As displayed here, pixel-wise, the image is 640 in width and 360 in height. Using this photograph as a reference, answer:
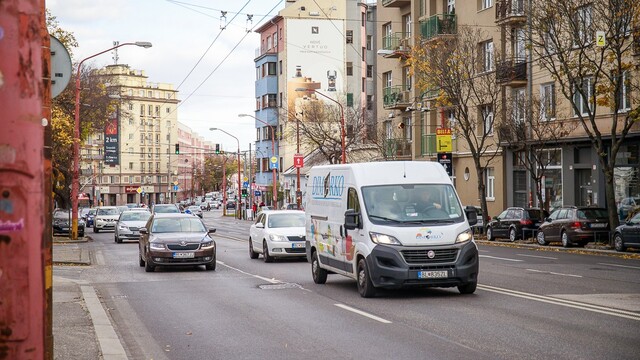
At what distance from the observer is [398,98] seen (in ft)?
192

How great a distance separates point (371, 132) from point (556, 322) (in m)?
51.7

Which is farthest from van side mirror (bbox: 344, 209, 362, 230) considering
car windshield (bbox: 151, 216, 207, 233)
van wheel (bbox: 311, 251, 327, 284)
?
car windshield (bbox: 151, 216, 207, 233)

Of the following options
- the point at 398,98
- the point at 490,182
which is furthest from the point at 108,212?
the point at 490,182

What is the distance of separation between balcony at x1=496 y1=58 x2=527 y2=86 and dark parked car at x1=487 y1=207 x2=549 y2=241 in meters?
7.27

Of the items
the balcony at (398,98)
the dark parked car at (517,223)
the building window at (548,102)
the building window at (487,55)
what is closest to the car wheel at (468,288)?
the dark parked car at (517,223)

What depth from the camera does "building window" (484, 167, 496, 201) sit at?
4925cm

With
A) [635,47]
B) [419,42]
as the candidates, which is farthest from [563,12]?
[419,42]

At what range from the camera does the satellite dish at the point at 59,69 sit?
23.4ft

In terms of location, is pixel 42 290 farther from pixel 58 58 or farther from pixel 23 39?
pixel 58 58

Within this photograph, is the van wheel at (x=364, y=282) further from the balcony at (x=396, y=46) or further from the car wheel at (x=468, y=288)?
the balcony at (x=396, y=46)

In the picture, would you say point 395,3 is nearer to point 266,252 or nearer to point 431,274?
point 266,252

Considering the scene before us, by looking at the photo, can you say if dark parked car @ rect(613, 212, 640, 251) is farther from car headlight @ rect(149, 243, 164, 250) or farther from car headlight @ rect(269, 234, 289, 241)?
car headlight @ rect(149, 243, 164, 250)

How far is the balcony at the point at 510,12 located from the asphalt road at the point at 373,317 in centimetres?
2260

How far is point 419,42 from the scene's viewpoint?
46125mm
